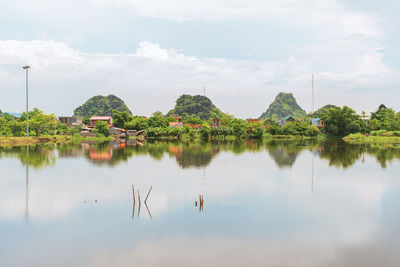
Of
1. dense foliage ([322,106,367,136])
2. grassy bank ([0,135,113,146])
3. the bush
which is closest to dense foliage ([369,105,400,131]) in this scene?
dense foliage ([322,106,367,136])

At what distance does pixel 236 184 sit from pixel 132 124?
1988 inches

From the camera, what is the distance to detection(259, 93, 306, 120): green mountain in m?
153

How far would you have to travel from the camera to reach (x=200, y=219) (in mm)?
11773

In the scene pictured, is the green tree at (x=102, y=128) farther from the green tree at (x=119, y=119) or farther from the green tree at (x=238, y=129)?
the green tree at (x=238, y=129)

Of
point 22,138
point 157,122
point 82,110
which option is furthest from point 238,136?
point 82,110

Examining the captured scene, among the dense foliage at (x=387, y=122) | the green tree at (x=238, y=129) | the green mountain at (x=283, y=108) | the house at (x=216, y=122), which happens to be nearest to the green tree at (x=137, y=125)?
the house at (x=216, y=122)

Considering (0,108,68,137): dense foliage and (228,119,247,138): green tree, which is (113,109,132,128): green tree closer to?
(0,108,68,137): dense foliage

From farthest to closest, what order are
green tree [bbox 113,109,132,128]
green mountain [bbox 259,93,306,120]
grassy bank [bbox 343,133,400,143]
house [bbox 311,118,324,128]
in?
green mountain [bbox 259,93,306,120]
house [bbox 311,118,324,128]
green tree [bbox 113,109,132,128]
grassy bank [bbox 343,133,400,143]

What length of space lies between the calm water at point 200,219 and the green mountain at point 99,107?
106300 mm

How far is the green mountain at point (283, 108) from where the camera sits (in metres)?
153

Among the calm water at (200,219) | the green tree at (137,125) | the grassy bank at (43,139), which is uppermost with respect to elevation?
the green tree at (137,125)

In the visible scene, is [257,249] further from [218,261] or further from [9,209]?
[9,209]

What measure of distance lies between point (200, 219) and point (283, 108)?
150 metres

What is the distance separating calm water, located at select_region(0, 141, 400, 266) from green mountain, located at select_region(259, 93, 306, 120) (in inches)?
5332
